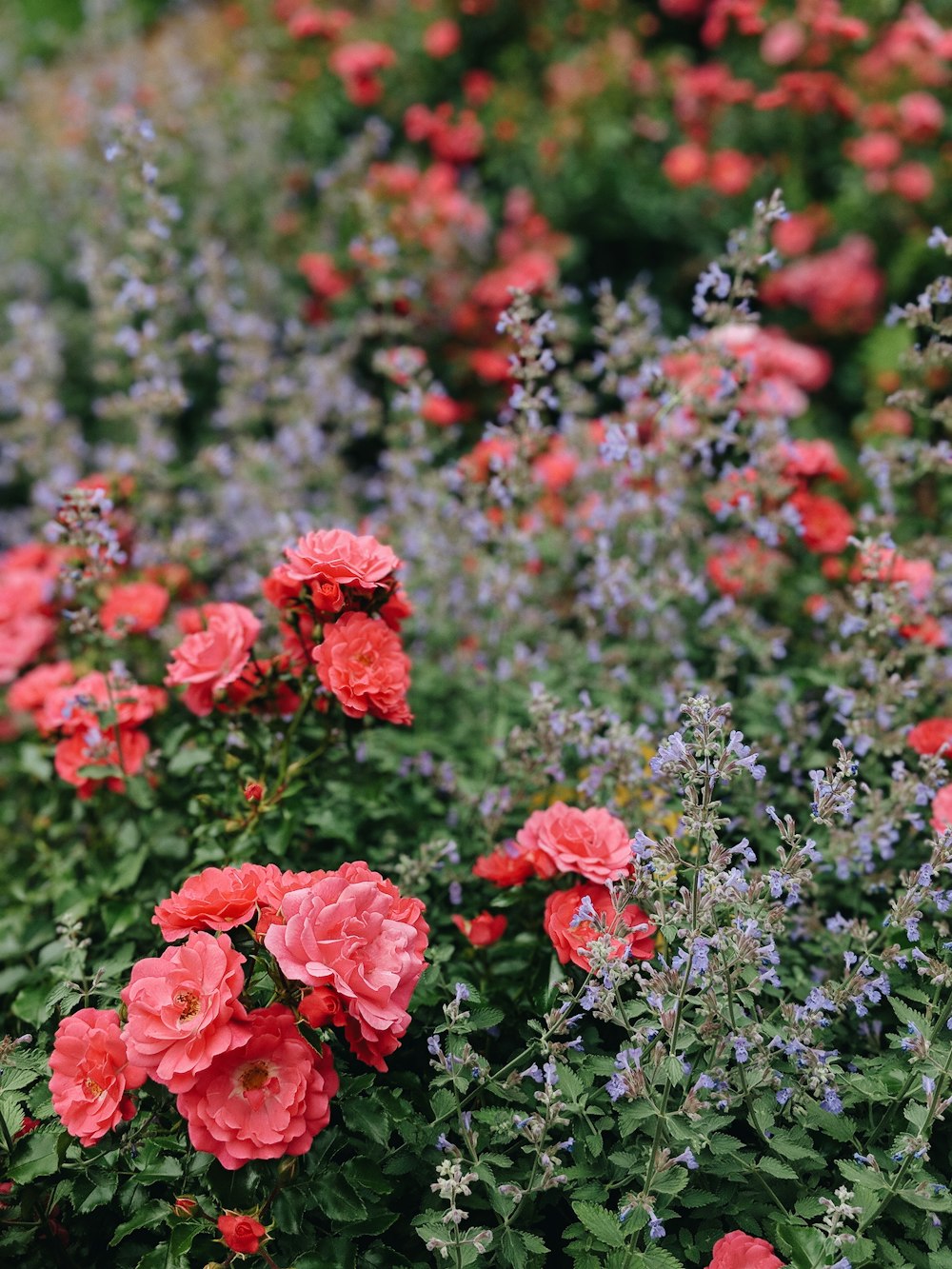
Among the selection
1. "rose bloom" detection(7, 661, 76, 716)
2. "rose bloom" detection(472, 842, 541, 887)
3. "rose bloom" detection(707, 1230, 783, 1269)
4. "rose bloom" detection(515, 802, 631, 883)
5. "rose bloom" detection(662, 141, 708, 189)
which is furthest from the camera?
"rose bloom" detection(662, 141, 708, 189)

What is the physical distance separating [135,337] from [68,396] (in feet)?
7.34

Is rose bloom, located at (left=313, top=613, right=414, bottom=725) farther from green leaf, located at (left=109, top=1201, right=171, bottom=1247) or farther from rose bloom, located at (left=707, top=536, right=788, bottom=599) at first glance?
rose bloom, located at (left=707, top=536, right=788, bottom=599)

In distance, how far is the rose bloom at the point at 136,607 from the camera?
2.59 m

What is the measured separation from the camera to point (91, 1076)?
1603mm

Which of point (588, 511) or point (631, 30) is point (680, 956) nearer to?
point (588, 511)

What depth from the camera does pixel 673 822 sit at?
2264mm

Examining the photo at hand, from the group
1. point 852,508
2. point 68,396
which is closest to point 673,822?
point 852,508

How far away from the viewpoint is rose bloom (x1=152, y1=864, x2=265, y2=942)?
60.3 inches

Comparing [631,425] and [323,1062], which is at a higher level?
[631,425]

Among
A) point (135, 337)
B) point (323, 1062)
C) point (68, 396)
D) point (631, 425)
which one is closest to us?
point (323, 1062)

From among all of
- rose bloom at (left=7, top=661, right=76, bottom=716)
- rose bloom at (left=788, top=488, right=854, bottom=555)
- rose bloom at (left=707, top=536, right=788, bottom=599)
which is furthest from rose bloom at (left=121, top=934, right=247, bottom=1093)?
rose bloom at (left=788, top=488, right=854, bottom=555)

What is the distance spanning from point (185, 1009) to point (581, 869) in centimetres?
67

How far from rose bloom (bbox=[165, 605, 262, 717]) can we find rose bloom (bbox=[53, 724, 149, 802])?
0.96ft

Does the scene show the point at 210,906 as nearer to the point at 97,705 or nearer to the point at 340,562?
the point at 340,562
